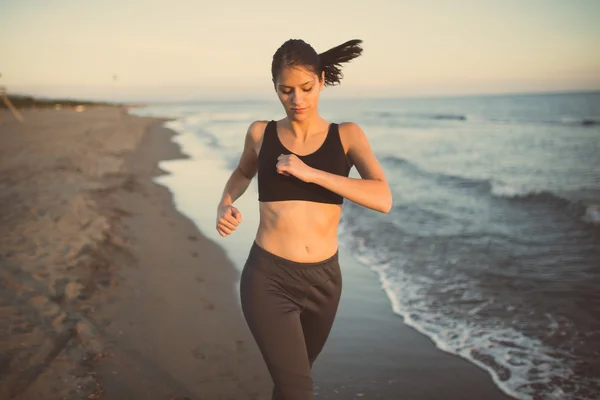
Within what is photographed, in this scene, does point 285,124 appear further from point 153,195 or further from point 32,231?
point 153,195

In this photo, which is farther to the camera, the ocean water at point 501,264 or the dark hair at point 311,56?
the ocean water at point 501,264

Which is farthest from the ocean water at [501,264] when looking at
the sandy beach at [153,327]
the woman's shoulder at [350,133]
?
the woman's shoulder at [350,133]

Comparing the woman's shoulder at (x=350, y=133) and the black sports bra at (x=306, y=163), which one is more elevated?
the woman's shoulder at (x=350, y=133)

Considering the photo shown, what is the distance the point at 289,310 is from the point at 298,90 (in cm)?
108

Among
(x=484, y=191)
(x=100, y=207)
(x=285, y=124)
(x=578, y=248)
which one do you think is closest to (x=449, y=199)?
(x=484, y=191)

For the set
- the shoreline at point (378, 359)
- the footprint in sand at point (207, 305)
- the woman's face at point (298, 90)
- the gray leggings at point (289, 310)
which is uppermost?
the woman's face at point (298, 90)

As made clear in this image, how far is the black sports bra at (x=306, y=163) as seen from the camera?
244cm

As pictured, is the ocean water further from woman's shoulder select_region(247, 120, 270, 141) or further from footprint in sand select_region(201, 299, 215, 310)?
woman's shoulder select_region(247, 120, 270, 141)

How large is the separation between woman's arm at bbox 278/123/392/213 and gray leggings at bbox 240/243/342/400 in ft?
1.45

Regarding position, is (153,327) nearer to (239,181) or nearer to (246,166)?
(239,181)

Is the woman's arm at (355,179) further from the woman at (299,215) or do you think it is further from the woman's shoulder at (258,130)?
the woman's shoulder at (258,130)

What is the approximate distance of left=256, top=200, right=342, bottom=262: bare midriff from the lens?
2.51 metres

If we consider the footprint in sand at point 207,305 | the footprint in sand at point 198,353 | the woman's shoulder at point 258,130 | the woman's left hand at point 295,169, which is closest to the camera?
the woman's left hand at point 295,169

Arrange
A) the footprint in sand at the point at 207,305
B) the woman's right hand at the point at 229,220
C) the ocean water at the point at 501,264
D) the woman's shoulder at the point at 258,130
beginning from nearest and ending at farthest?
the woman's right hand at the point at 229,220, the woman's shoulder at the point at 258,130, the ocean water at the point at 501,264, the footprint in sand at the point at 207,305
